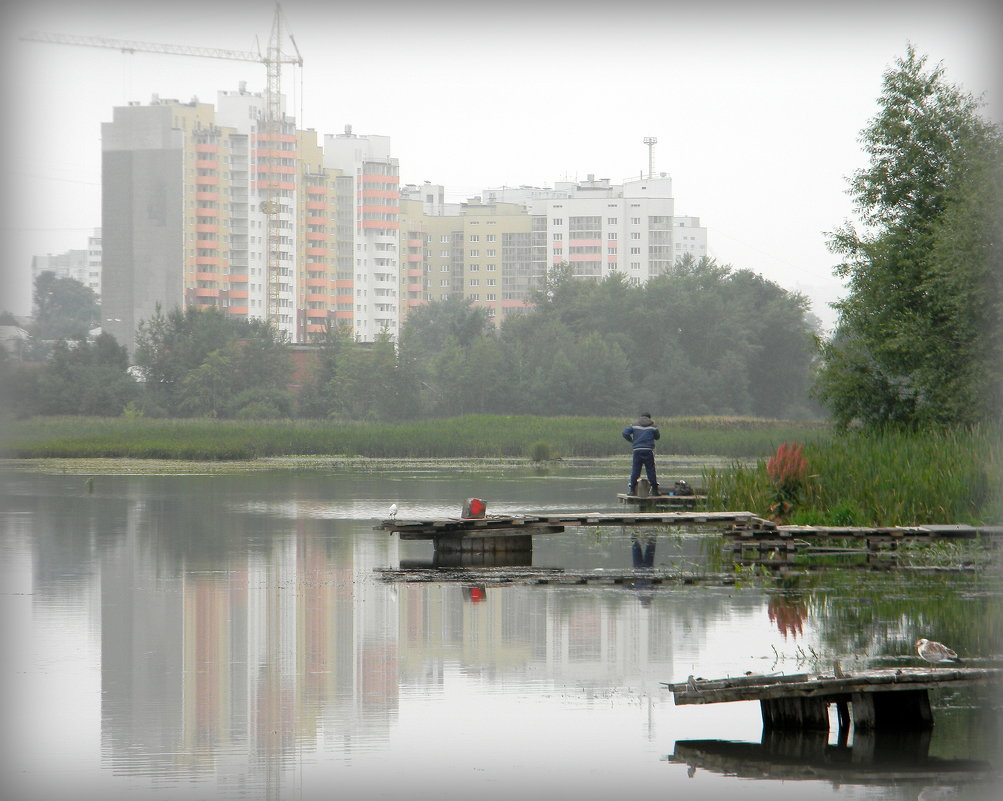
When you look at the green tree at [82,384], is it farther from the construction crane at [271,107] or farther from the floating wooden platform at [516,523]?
the floating wooden platform at [516,523]

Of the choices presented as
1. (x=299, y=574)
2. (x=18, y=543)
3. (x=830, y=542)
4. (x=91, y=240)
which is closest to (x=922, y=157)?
(x=830, y=542)

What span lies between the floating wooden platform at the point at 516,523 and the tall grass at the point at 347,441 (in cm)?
2906

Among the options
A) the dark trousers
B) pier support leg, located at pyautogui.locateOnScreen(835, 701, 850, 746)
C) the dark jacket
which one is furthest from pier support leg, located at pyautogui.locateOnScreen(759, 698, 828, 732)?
the dark trousers

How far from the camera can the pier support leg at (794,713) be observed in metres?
8.03

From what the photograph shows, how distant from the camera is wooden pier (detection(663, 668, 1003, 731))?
7.82m

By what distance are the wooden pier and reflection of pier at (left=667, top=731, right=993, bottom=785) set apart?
10 centimetres

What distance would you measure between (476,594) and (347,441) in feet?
122

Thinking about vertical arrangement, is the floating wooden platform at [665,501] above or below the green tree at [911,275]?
below

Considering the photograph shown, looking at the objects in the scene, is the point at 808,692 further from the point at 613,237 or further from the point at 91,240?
the point at 91,240

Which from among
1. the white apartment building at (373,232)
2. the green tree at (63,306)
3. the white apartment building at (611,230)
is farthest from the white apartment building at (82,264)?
the white apartment building at (611,230)

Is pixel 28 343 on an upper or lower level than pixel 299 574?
upper

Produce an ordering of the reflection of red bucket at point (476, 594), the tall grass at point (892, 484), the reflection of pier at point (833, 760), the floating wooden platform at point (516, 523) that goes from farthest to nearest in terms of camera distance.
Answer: the tall grass at point (892, 484) < the floating wooden platform at point (516, 523) < the reflection of red bucket at point (476, 594) < the reflection of pier at point (833, 760)

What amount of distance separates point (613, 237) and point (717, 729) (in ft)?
376

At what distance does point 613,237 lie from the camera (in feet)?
398
